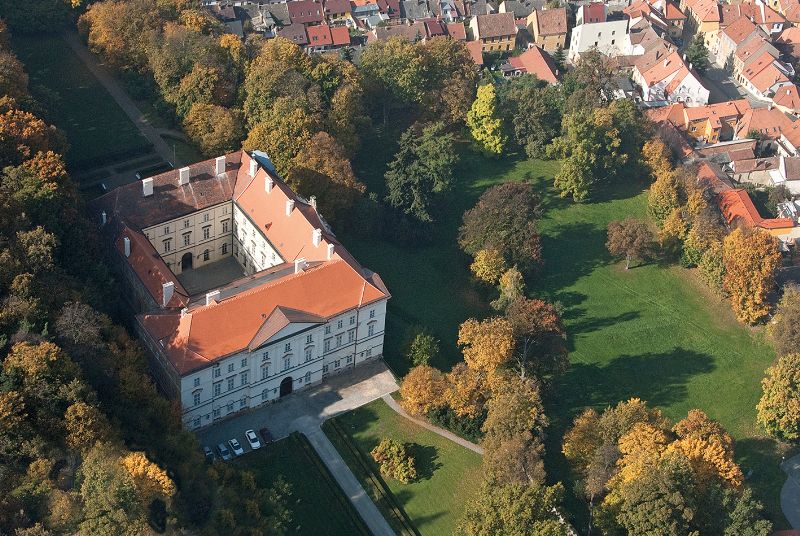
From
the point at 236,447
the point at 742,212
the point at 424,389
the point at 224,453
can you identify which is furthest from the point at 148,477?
the point at 742,212

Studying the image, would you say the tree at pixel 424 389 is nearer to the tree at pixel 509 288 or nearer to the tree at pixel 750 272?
the tree at pixel 509 288

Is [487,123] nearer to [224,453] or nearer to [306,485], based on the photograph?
[306,485]

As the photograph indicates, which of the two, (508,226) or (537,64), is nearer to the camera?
(508,226)

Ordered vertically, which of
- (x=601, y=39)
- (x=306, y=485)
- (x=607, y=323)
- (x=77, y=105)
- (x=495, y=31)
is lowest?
(x=607, y=323)

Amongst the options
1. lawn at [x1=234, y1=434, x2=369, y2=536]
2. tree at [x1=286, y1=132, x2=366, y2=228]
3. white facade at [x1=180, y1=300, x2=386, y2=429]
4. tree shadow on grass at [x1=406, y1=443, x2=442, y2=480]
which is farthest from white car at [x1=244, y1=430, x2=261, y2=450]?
tree at [x1=286, y1=132, x2=366, y2=228]

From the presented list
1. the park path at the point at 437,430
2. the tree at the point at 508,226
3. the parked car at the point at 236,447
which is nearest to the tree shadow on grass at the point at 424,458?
the park path at the point at 437,430
